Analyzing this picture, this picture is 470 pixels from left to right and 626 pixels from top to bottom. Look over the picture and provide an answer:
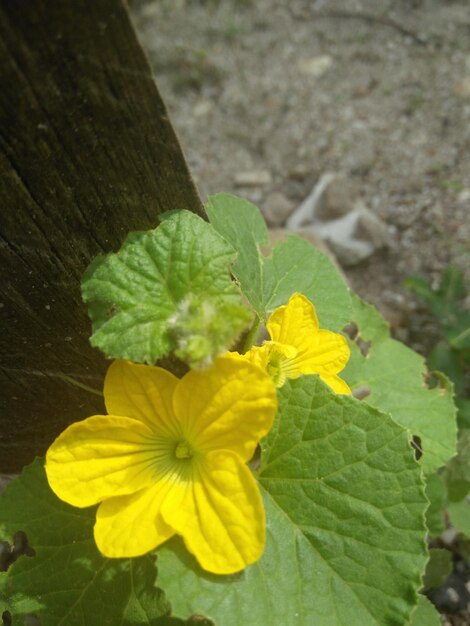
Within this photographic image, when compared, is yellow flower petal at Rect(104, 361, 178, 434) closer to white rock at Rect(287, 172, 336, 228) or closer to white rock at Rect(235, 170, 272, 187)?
white rock at Rect(287, 172, 336, 228)

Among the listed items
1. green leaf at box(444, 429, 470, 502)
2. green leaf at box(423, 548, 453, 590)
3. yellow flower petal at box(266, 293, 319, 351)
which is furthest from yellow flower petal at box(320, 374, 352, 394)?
green leaf at box(423, 548, 453, 590)

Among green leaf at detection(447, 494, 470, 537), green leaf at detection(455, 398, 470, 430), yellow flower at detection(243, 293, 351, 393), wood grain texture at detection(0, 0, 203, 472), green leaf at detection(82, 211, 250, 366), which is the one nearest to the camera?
wood grain texture at detection(0, 0, 203, 472)

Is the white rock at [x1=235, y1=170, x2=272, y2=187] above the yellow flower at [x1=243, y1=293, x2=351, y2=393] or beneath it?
beneath

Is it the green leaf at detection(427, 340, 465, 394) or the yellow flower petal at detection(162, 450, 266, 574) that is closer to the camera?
the yellow flower petal at detection(162, 450, 266, 574)

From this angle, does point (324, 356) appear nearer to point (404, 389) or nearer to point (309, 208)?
point (404, 389)

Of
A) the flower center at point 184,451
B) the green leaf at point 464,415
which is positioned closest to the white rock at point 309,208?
the green leaf at point 464,415

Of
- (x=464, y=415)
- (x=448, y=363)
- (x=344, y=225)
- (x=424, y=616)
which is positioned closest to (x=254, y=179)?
(x=344, y=225)

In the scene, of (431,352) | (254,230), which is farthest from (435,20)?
(254,230)
